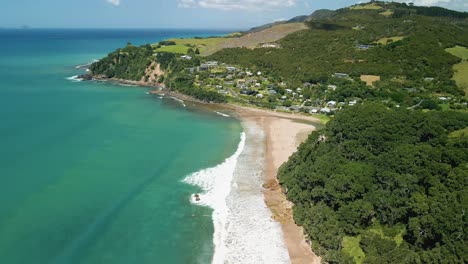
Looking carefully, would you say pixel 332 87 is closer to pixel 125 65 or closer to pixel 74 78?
pixel 125 65

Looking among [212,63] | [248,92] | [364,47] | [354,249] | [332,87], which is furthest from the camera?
[212,63]

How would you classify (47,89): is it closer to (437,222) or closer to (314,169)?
(314,169)

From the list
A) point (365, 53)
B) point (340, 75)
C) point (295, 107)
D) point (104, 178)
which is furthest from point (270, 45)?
point (104, 178)

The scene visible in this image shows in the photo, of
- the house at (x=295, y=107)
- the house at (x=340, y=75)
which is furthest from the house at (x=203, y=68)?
the house at (x=295, y=107)

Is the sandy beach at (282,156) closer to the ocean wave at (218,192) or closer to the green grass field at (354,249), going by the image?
the green grass field at (354,249)

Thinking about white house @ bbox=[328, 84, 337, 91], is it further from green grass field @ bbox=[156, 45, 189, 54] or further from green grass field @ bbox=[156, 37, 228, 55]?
green grass field @ bbox=[156, 37, 228, 55]

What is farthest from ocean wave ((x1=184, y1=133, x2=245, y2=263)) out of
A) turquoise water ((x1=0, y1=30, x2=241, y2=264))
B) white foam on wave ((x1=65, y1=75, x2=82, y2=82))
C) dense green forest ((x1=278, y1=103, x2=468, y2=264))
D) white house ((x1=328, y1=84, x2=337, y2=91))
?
white foam on wave ((x1=65, y1=75, x2=82, y2=82))
